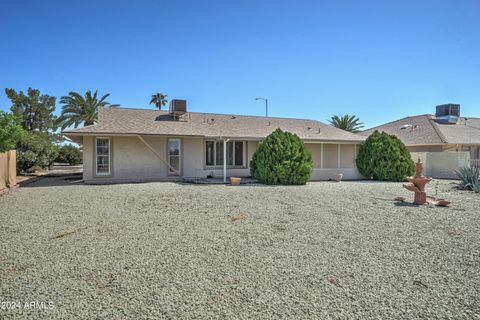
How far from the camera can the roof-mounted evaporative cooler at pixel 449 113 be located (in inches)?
1069

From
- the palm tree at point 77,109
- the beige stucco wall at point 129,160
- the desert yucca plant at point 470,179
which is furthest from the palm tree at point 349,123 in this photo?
the palm tree at point 77,109

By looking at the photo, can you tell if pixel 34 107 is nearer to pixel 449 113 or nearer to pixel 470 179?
pixel 470 179

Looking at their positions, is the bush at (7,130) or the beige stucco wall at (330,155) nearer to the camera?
the bush at (7,130)

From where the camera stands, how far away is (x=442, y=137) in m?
22.8

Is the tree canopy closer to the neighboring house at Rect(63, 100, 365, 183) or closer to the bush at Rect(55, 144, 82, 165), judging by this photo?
the bush at Rect(55, 144, 82, 165)

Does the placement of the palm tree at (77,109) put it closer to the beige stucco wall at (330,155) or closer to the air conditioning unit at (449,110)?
the beige stucco wall at (330,155)

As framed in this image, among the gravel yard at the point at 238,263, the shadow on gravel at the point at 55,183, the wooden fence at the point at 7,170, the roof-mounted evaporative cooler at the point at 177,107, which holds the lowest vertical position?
the gravel yard at the point at 238,263

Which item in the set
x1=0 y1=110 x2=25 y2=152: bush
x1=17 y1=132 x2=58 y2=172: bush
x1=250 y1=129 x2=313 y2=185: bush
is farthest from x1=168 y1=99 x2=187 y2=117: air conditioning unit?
x1=17 y1=132 x2=58 y2=172: bush

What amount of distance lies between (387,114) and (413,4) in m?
25.1

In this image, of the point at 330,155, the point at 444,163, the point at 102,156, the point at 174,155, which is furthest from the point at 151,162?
the point at 444,163

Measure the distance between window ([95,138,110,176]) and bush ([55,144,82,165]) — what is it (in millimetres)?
20949

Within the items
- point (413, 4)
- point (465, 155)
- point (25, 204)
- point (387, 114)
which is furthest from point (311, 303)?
point (387, 114)

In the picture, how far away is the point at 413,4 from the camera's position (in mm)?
11586

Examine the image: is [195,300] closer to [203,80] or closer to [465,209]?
[465,209]
